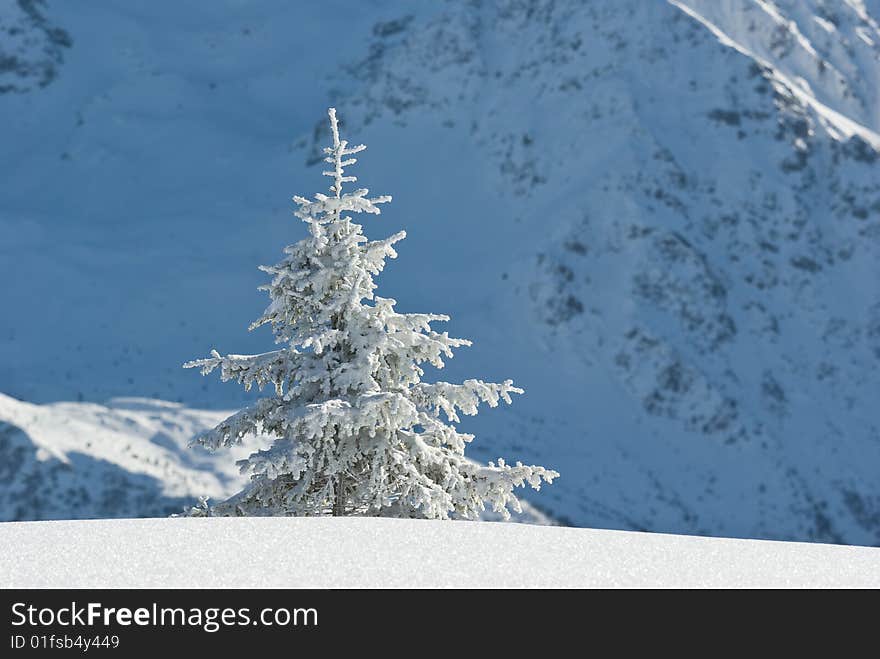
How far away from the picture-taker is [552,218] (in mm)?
39719

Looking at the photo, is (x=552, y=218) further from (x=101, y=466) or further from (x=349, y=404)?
(x=349, y=404)

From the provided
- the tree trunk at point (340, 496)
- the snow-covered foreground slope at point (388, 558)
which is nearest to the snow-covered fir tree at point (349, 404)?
the tree trunk at point (340, 496)

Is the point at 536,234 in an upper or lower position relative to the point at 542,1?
lower

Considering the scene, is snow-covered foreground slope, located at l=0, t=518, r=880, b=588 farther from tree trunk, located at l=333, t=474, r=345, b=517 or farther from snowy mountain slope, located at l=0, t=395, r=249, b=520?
snowy mountain slope, located at l=0, t=395, r=249, b=520

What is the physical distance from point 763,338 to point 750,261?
359cm

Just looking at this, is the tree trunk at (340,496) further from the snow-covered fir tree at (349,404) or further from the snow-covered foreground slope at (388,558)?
the snow-covered foreground slope at (388,558)

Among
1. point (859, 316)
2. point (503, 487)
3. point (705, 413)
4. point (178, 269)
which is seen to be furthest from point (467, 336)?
point (503, 487)

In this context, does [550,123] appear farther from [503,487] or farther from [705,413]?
[503,487]

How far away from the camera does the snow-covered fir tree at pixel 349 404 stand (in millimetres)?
8188

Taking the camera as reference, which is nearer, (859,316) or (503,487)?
(503,487)

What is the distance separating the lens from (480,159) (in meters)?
43.3

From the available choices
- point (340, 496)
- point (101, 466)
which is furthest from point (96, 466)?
point (340, 496)

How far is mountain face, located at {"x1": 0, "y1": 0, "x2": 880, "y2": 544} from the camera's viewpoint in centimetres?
3319
